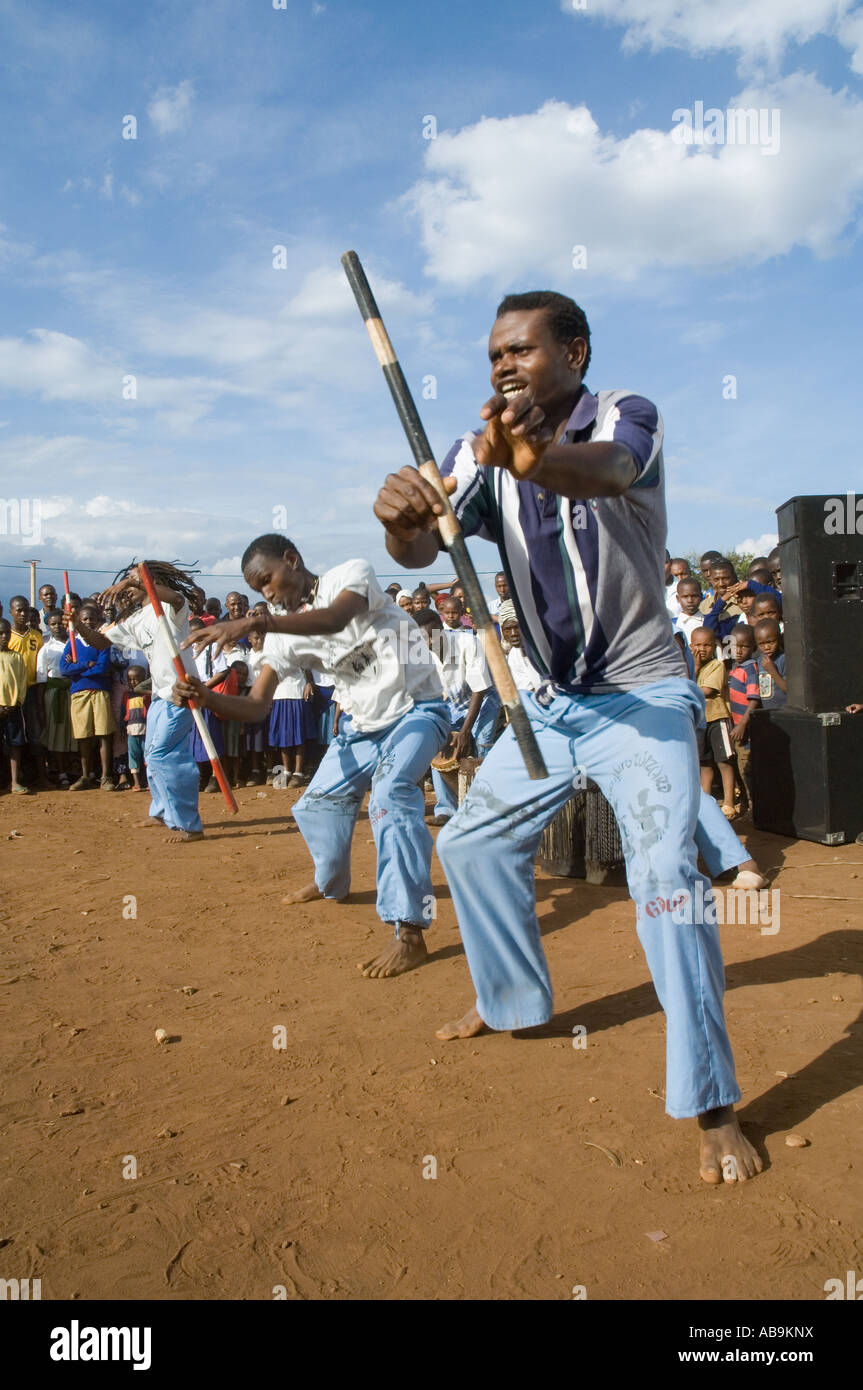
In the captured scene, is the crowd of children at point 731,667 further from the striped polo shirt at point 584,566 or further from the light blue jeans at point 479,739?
the striped polo shirt at point 584,566

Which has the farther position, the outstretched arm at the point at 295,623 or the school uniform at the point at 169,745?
the school uniform at the point at 169,745

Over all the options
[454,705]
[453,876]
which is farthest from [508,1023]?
[454,705]

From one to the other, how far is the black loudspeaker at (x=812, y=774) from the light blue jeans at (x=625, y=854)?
12.1 feet

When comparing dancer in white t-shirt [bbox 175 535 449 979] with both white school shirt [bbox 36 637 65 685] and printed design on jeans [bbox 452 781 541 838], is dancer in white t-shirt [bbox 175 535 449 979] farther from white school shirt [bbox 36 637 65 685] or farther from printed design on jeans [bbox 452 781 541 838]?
white school shirt [bbox 36 637 65 685]

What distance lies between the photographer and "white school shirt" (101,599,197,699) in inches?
308

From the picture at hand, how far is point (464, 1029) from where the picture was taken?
3.47m

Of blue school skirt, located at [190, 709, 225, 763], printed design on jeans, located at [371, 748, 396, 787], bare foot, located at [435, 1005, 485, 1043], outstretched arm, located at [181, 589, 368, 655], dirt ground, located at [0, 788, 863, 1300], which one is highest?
outstretched arm, located at [181, 589, 368, 655]

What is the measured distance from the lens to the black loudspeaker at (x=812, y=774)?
6.31 m

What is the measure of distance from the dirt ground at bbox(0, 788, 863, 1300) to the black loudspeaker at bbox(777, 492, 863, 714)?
1.87m

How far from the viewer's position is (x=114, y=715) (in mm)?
10883

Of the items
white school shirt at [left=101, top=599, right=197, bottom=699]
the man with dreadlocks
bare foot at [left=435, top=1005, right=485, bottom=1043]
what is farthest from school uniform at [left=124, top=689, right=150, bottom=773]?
bare foot at [left=435, top=1005, right=485, bottom=1043]

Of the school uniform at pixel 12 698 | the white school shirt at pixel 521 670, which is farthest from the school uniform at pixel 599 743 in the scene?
the school uniform at pixel 12 698

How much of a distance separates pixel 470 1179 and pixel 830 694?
15.9ft

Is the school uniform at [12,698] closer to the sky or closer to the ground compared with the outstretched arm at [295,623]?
closer to the ground
